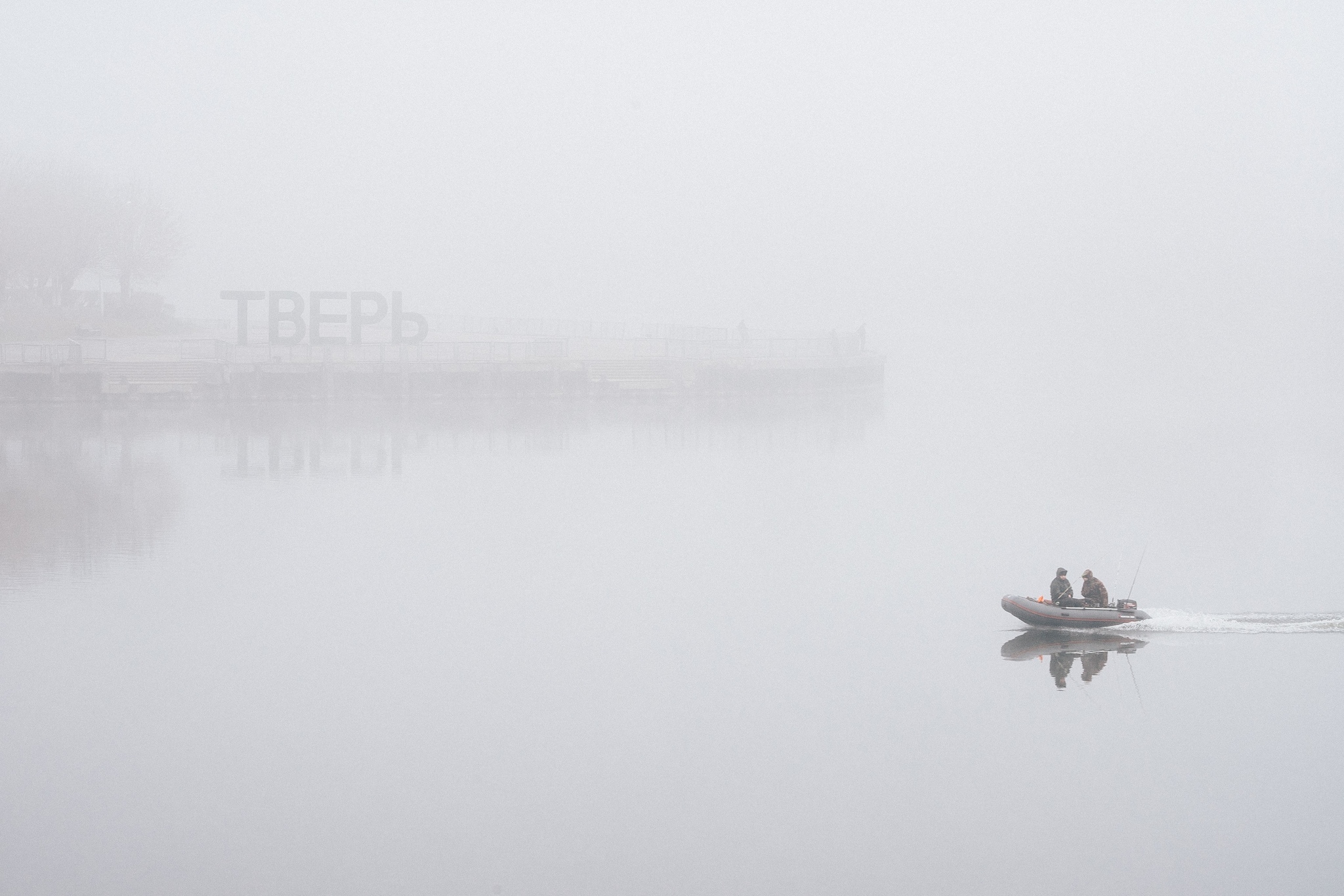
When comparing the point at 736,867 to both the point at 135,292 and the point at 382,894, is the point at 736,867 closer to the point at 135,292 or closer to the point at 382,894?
the point at 382,894

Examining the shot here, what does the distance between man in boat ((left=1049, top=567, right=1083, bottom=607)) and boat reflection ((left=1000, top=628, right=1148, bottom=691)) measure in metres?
0.66

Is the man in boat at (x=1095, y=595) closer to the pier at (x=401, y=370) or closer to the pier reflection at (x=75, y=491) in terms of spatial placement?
the pier reflection at (x=75, y=491)

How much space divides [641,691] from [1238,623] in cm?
1327

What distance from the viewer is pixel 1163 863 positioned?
15539 mm

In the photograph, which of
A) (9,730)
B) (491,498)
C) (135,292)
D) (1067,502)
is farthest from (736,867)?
(135,292)

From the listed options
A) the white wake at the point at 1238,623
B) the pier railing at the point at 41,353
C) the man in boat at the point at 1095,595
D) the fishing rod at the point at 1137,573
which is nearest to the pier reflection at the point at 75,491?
the pier railing at the point at 41,353

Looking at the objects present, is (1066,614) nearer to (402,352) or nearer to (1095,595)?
(1095,595)

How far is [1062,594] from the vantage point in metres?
24.6

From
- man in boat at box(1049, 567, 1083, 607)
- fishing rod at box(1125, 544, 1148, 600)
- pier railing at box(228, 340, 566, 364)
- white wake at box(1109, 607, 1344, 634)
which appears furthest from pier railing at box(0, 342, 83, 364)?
white wake at box(1109, 607, 1344, 634)

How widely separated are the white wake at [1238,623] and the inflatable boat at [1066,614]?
0.73m

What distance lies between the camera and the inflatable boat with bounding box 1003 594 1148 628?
24234mm

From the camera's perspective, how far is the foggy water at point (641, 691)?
15344mm

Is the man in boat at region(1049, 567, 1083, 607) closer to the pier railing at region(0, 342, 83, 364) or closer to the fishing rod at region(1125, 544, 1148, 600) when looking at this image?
the fishing rod at region(1125, 544, 1148, 600)

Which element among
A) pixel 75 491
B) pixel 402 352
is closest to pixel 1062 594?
pixel 75 491
